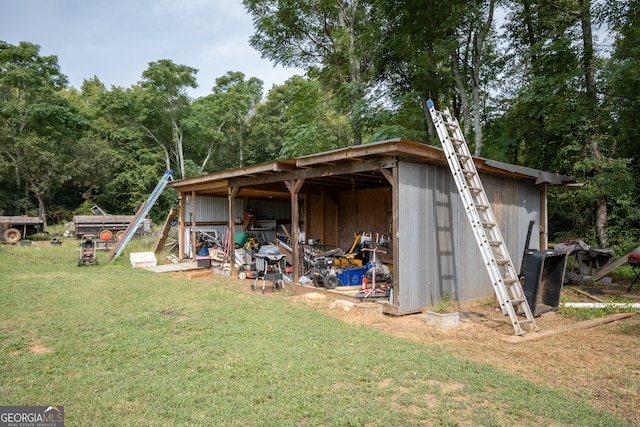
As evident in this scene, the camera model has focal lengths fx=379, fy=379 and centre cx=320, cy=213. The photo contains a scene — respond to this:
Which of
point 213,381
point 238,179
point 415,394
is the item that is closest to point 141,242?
point 238,179

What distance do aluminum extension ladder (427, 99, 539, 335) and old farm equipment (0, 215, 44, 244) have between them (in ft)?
60.1

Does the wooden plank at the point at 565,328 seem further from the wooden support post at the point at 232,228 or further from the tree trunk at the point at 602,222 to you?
the wooden support post at the point at 232,228

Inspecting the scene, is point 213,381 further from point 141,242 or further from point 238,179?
point 141,242

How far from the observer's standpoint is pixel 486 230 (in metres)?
5.61

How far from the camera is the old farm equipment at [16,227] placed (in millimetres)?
16188

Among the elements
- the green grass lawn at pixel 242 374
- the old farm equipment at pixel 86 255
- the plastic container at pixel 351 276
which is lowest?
the green grass lawn at pixel 242 374

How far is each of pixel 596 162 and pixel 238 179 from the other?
10.2 meters

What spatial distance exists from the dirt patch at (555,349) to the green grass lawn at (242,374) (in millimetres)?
290

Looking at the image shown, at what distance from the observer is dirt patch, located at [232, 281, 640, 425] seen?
3318mm

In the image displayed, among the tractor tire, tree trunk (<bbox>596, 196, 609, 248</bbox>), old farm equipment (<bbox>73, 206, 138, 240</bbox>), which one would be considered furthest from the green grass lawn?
the tractor tire

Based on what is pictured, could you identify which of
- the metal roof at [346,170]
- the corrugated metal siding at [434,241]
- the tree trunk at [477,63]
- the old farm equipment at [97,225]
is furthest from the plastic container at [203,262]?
the tree trunk at [477,63]

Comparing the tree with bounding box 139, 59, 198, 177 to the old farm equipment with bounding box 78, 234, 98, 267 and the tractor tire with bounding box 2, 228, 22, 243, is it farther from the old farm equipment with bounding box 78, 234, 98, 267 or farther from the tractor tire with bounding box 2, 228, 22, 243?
the old farm equipment with bounding box 78, 234, 98, 267

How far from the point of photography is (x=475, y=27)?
42.4 ft

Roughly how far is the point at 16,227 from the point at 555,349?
2078 cm
